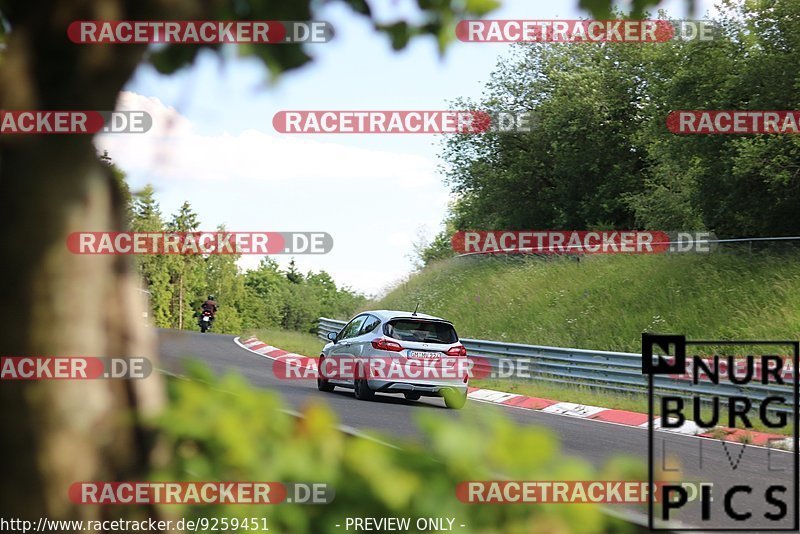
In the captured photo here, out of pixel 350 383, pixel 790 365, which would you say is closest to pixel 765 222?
pixel 790 365

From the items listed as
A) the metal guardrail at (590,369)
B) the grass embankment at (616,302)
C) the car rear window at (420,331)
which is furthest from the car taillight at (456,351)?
the metal guardrail at (590,369)

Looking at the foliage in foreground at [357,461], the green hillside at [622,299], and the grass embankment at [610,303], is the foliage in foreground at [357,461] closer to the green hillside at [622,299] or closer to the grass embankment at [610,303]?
the grass embankment at [610,303]

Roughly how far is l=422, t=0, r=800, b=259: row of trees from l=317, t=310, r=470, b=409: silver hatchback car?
39.9 ft

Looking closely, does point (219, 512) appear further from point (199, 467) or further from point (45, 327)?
point (45, 327)

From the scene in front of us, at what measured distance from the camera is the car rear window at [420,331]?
1573cm

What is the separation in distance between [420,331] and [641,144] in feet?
79.5

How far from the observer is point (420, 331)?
15.9 m

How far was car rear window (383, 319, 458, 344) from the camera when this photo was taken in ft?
51.6
